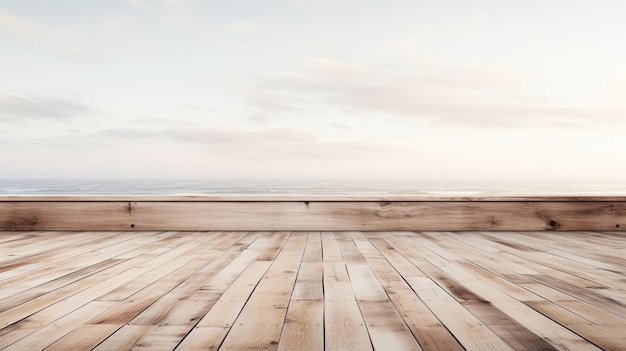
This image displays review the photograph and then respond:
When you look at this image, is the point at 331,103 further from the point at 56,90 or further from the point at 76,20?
the point at 56,90

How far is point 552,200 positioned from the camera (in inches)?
116

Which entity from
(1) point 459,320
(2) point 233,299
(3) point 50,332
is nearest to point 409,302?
(1) point 459,320

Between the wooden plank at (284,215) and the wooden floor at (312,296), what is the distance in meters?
0.58

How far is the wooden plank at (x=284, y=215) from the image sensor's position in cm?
290

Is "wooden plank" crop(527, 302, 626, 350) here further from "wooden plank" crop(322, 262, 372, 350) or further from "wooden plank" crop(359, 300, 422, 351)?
"wooden plank" crop(322, 262, 372, 350)

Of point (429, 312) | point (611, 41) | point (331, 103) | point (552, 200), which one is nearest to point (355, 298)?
point (429, 312)

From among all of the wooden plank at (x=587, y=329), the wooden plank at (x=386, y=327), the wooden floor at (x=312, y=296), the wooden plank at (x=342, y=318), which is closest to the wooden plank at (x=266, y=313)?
the wooden floor at (x=312, y=296)

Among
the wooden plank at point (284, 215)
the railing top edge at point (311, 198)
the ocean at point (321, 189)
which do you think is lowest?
the ocean at point (321, 189)

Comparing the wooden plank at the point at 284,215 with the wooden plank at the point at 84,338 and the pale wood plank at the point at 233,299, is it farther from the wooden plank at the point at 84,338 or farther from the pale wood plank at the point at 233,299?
the wooden plank at the point at 84,338

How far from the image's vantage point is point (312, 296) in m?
1.21

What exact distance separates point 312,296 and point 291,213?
1709 millimetres

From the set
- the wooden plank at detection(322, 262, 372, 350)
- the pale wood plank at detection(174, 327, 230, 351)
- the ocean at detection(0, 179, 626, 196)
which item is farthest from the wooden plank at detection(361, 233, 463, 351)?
the ocean at detection(0, 179, 626, 196)

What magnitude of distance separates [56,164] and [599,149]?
28881 mm

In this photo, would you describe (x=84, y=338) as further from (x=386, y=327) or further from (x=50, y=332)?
(x=386, y=327)
